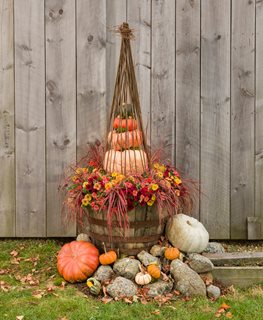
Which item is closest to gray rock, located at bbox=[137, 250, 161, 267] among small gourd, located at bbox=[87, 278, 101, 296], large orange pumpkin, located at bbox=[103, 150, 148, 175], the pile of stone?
the pile of stone

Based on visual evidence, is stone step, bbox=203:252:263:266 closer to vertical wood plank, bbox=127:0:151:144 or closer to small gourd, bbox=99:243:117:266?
small gourd, bbox=99:243:117:266

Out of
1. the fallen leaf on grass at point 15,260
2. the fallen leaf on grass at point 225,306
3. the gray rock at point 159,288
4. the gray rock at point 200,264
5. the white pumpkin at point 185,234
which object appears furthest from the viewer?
the fallen leaf on grass at point 15,260

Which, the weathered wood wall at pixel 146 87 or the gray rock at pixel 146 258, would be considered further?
the weathered wood wall at pixel 146 87

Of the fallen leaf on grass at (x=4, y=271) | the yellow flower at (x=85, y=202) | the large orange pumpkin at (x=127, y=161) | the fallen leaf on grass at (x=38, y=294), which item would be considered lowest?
A: the fallen leaf on grass at (x=38, y=294)

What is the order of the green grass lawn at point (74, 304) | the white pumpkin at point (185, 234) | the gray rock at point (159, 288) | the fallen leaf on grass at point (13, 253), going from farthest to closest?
1. the fallen leaf on grass at point (13, 253)
2. the white pumpkin at point (185, 234)
3. the gray rock at point (159, 288)
4. the green grass lawn at point (74, 304)

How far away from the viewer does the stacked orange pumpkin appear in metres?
3.84

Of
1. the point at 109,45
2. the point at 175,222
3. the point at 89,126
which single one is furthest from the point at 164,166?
the point at 109,45

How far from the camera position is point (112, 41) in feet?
14.1

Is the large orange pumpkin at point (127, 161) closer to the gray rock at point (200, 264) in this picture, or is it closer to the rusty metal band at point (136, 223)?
the rusty metal band at point (136, 223)

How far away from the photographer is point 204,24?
14.1ft

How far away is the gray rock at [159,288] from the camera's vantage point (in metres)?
3.53

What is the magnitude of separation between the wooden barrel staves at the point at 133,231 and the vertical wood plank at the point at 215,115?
2.40ft

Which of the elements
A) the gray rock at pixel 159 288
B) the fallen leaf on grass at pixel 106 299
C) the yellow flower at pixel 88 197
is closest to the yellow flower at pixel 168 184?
the yellow flower at pixel 88 197

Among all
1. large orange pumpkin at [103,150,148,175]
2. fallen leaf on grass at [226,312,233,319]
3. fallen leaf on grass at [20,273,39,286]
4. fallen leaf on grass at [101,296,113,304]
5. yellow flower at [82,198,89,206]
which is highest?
large orange pumpkin at [103,150,148,175]
